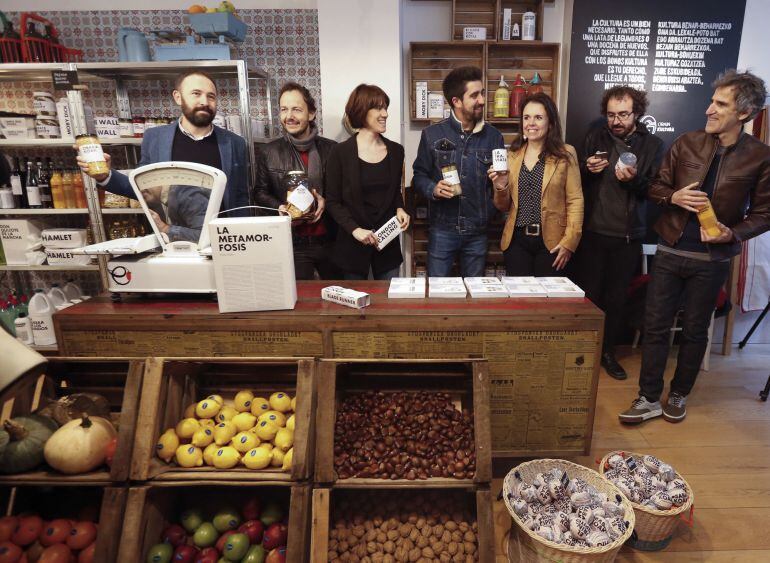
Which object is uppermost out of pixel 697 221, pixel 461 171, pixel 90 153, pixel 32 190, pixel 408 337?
pixel 90 153

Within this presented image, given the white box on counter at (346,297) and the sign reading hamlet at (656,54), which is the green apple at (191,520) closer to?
the white box on counter at (346,297)

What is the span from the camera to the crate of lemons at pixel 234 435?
1.69m

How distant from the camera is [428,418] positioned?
1.79m

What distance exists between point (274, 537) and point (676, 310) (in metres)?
2.43

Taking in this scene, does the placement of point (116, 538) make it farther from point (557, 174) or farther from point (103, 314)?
point (557, 174)

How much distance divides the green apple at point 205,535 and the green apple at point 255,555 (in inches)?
5.6

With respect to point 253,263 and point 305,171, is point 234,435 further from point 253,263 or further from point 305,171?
point 305,171

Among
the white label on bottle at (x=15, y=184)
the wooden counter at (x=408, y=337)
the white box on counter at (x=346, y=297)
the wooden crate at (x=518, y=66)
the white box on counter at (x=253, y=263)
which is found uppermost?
the wooden crate at (x=518, y=66)

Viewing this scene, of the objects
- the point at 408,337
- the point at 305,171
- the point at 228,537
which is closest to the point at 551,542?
the point at 408,337

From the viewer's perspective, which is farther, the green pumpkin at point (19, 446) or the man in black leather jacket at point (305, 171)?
the man in black leather jacket at point (305, 171)

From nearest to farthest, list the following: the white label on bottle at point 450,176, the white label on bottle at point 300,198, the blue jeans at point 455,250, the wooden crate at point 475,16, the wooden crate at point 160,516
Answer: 1. the wooden crate at point 160,516
2. the white label on bottle at point 300,198
3. the white label on bottle at point 450,176
4. the blue jeans at point 455,250
5. the wooden crate at point 475,16

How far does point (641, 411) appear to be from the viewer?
112 inches

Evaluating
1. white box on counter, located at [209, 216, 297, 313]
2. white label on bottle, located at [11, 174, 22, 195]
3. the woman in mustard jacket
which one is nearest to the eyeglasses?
the woman in mustard jacket

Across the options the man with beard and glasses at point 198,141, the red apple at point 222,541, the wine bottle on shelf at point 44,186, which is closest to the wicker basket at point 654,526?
the red apple at point 222,541
